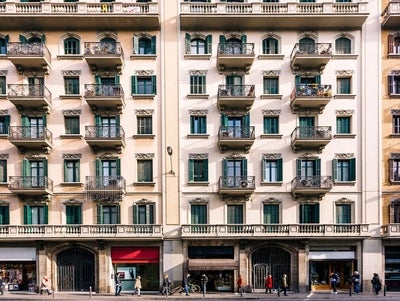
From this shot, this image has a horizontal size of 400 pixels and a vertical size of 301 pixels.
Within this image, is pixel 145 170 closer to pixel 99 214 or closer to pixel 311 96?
pixel 99 214

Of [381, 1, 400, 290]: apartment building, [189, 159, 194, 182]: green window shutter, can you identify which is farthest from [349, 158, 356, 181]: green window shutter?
[189, 159, 194, 182]: green window shutter

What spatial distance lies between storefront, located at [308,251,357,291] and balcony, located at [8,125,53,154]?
73.0 feet

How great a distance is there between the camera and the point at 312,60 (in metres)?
34.8

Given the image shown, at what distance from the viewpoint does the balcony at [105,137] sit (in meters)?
34.1

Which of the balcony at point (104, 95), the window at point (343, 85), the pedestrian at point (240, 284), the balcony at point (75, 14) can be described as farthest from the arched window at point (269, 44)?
the pedestrian at point (240, 284)

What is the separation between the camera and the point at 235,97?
113ft

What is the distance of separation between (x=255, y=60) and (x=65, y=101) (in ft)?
50.8

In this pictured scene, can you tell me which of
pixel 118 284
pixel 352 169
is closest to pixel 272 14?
pixel 352 169

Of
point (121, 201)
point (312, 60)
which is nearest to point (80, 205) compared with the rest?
point (121, 201)

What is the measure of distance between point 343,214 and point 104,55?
73.6ft

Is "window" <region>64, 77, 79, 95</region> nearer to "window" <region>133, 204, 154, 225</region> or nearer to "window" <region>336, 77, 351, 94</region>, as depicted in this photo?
"window" <region>133, 204, 154, 225</region>

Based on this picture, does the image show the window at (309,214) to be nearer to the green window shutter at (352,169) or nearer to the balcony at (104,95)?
the green window shutter at (352,169)

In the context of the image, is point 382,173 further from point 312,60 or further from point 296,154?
point 312,60

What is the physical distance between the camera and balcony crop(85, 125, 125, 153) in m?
34.1
